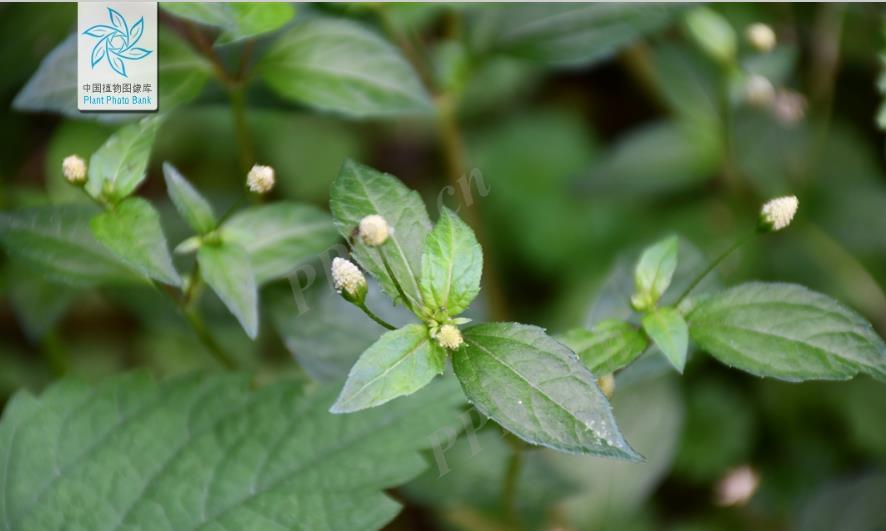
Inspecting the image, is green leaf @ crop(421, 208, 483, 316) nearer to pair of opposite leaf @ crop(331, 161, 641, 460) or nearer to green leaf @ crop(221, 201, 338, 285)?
pair of opposite leaf @ crop(331, 161, 641, 460)

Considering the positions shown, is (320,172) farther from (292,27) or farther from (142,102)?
(142,102)

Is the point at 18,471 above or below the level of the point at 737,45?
below

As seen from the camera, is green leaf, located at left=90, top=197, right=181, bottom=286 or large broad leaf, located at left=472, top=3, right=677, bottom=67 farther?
large broad leaf, located at left=472, top=3, right=677, bottom=67

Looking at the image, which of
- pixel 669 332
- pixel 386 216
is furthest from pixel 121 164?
pixel 669 332

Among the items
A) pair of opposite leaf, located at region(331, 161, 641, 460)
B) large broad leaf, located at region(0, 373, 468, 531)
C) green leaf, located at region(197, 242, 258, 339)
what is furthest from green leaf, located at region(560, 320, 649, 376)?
green leaf, located at region(197, 242, 258, 339)

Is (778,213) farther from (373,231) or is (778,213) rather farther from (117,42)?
(117,42)

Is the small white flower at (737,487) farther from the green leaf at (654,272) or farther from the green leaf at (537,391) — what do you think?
the green leaf at (537,391)

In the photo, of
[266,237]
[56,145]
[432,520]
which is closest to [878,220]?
[432,520]
